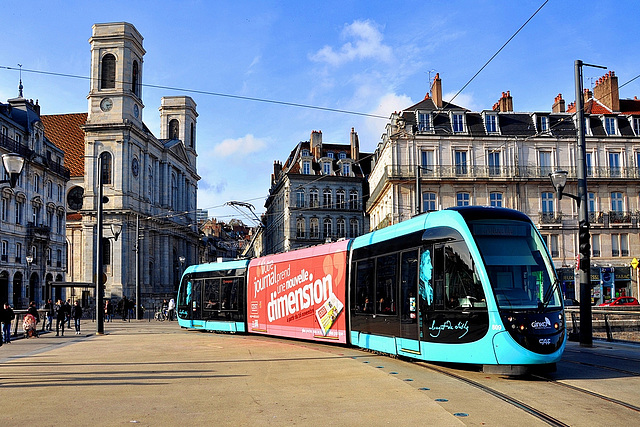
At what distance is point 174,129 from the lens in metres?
90.6

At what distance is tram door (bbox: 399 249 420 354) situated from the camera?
12492mm

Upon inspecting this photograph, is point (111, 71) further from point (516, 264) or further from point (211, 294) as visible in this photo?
point (516, 264)

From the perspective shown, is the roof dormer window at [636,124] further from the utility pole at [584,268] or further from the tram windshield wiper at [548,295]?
the tram windshield wiper at [548,295]

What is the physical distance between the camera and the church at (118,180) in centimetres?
6209

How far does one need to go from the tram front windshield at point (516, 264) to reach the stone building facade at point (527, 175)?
31941 mm

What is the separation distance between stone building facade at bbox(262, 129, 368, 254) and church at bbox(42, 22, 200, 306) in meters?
10.9

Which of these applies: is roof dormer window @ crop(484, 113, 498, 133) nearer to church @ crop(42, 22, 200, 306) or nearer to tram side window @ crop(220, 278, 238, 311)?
tram side window @ crop(220, 278, 238, 311)

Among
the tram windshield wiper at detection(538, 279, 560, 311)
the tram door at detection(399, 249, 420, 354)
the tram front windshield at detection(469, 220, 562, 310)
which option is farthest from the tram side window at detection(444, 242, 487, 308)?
the tram door at detection(399, 249, 420, 354)

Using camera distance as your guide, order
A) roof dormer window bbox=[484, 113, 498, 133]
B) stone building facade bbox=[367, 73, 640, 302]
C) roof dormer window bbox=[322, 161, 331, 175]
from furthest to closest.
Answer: roof dormer window bbox=[322, 161, 331, 175]
roof dormer window bbox=[484, 113, 498, 133]
stone building facade bbox=[367, 73, 640, 302]

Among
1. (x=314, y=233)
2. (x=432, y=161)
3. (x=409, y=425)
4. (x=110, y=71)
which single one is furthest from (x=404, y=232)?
(x=110, y=71)

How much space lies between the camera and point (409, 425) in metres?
7.17

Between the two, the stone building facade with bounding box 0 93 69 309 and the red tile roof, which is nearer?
the stone building facade with bounding box 0 93 69 309

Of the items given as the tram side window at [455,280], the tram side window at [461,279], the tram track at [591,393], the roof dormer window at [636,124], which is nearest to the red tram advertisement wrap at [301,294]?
the tram side window at [455,280]

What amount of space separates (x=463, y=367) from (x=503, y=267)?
2.54m
